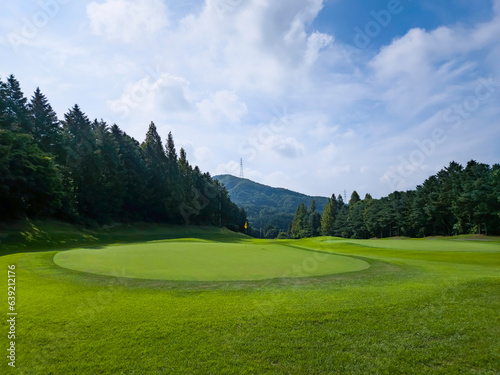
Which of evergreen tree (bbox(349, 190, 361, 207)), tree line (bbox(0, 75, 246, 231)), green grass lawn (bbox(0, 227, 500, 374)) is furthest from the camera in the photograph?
evergreen tree (bbox(349, 190, 361, 207))

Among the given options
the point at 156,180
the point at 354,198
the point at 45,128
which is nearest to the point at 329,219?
the point at 354,198

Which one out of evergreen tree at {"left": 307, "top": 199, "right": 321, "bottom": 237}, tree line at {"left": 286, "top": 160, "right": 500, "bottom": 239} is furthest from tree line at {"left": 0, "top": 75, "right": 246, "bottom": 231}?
evergreen tree at {"left": 307, "top": 199, "right": 321, "bottom": 237}

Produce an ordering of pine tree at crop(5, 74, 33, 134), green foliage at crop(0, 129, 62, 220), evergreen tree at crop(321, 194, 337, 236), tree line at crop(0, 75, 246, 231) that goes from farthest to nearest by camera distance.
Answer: evergreen tree at crop(321, 194, 337, 236) < pine tree at crop(5, 74, 33, 134) < tree line at crop(0, 75, 246, 231) < green foliage at crop(0, 129, 62, 220)

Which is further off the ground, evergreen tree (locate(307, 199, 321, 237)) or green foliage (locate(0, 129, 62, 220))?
green foliage (locate(0, 129, 62, 220))

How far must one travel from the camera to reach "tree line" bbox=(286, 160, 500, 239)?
4491 centimetres

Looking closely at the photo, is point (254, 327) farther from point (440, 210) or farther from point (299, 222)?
point (299, 222)

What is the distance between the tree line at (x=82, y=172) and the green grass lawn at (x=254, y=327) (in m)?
25.5

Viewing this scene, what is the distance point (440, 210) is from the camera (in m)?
56.6

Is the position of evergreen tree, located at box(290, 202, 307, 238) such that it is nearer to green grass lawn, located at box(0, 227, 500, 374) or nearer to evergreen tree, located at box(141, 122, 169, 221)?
evergreen tree, located at box(141, 122, 169, 221)

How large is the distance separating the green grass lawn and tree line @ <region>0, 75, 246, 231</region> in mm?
25512

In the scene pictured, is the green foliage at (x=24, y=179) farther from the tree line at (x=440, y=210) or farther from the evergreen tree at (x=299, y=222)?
the evergreen tree at (x=299, y=222)

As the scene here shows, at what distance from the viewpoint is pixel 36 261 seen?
11.2m

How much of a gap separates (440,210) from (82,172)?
66.2 metres

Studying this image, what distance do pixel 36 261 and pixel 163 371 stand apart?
1047 centimetres
